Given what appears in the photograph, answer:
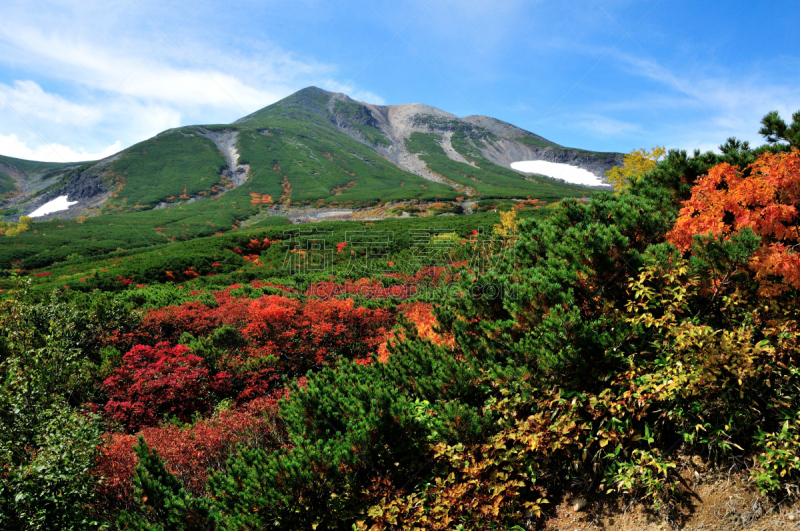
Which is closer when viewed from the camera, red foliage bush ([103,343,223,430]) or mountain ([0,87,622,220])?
red foliage bush ([103,343,223,430])

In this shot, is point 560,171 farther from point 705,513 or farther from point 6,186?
point 6,186

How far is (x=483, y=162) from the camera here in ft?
417

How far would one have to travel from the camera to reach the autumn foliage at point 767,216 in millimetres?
4082

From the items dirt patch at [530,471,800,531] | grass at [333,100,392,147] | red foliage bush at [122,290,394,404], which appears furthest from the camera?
grass at [333,100,392,147]

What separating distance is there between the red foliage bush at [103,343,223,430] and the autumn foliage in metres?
9.37

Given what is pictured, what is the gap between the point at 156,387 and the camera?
25.4ft

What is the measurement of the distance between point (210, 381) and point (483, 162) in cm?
12876

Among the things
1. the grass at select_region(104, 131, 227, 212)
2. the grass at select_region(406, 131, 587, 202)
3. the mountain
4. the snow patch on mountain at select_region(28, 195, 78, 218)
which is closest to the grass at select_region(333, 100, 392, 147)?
the mountain

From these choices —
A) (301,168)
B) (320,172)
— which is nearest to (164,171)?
(301,168)

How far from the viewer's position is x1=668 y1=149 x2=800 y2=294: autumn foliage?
4.08 m

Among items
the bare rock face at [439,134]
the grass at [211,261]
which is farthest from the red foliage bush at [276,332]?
the bare rock face at [439,134]

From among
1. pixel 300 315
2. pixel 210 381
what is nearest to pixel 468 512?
pixel 210 381

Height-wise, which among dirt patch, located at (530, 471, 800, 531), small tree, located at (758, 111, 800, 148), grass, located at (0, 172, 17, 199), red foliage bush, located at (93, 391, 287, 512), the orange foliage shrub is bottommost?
red foliage bush, located at (93, 391, 287, 512)

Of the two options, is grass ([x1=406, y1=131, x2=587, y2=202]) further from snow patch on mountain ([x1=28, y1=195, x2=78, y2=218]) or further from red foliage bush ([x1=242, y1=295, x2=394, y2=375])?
snow patch on mountain ([x1=28, y1=195, x2=78, y2=218])
